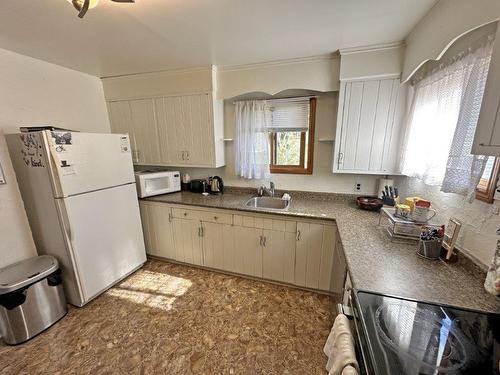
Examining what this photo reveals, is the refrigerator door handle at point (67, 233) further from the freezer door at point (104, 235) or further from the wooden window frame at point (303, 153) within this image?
the wooden window frame at point (303, 153)

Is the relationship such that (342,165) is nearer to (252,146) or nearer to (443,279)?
(252,146)

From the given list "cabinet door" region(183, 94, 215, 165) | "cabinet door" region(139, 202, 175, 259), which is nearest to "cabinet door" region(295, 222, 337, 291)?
"cabinet door" region(183, 94, 215, 165)

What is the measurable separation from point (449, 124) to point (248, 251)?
6.28ft

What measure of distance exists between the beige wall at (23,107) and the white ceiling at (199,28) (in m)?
0.15

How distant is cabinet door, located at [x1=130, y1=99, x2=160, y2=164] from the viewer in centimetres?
261

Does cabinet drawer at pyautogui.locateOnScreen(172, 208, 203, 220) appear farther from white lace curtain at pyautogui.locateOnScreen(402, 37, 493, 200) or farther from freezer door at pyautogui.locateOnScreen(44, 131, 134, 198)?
white lace curtain at pyautogui.locateOnScreen(402, 37, 493, 200)

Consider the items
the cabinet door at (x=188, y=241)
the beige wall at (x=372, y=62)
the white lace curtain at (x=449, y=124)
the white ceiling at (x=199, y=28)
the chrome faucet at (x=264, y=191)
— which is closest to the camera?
the white lace curtain at (x=449, y=124)

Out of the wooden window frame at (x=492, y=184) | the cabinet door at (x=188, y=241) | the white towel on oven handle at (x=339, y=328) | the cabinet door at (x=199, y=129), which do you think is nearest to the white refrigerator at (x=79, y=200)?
the cabinet door at (x=188, y=241)

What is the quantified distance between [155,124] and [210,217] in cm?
141

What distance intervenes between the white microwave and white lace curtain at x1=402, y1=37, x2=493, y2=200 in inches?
101

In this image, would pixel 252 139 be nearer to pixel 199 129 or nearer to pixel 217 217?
pixel 199 129

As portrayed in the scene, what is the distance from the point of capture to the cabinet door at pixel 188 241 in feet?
7.92

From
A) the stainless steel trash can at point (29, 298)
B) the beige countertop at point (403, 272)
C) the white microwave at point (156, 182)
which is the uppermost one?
the white microwave at point (156, 182)

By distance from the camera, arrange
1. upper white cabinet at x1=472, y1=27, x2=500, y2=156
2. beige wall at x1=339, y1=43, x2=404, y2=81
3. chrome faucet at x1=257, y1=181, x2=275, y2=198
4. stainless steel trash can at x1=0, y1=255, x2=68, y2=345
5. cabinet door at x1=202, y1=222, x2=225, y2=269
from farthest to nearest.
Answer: chrome faucet at x1=257, y1=181, x2=275, y2=198 → cabinet door at x1=202, y1=222, x2=225, y2=269 → beige wall at x1=339, y1=43, x2=404, y2=81 → stainless steel trash can at x1=0, y1=255, x2=68, y2=345 → upper white cabinet at x1=472, y1=27, x2=500, y2=156
